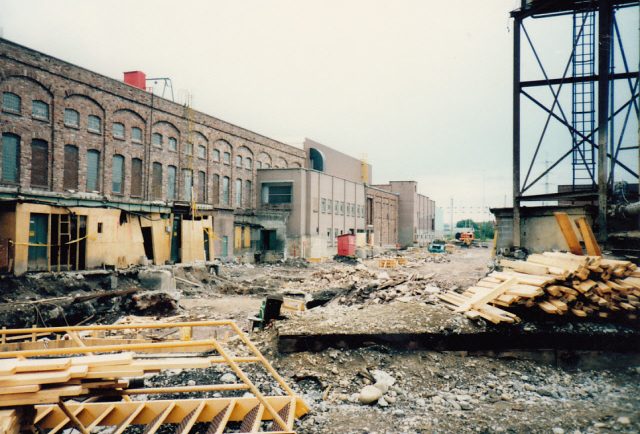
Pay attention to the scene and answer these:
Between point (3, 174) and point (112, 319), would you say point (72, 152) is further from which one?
point (112, 319)

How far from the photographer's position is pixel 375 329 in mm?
6773

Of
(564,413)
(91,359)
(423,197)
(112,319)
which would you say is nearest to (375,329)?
(564,413)

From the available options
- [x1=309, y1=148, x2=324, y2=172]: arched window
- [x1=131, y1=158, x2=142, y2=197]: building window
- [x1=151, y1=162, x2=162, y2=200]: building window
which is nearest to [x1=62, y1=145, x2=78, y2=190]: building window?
[x1=131, y1=158, x2=142, y2=197]: building window

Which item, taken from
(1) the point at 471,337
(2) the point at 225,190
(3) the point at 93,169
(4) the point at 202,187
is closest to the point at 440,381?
(1) the point at 471,337

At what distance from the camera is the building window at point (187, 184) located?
28703mm

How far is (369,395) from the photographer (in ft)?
17.8

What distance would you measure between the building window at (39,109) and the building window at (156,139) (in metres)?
6.54

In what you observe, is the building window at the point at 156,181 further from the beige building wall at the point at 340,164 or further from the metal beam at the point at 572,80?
the metal beam at the point at 572,80

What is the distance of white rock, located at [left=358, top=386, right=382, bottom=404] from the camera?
539 cm

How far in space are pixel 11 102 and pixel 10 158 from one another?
2542mm

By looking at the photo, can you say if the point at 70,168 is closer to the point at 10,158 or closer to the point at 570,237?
the point at 10,158

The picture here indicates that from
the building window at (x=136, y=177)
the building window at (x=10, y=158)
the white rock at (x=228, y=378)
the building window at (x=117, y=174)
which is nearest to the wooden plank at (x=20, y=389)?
the white rock at (x=228, y=378)

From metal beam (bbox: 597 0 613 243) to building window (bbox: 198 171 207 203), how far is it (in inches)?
989

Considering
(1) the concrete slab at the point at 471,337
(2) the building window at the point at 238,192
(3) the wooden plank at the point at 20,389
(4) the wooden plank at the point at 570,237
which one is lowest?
(1) the concrete slab at the point at 471,337
